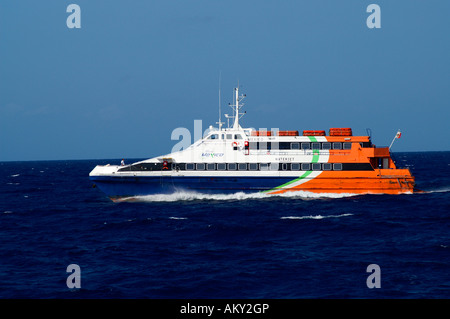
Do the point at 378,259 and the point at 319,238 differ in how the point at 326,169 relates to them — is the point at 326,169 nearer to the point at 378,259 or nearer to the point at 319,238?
the point at 319,238

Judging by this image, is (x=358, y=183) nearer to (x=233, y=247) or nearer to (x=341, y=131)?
(x=341, y=131)

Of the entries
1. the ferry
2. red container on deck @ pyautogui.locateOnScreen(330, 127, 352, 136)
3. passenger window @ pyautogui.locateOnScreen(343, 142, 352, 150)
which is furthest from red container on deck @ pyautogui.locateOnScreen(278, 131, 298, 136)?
passenger window @ pyautogui.locateOnScreen(343, 142, 352, 150)

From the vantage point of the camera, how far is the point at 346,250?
21.2 metres

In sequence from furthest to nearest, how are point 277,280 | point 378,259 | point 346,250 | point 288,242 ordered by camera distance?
point 288,242, point 346,250, point 378,259, point 277,280

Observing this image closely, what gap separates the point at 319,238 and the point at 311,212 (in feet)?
24.6

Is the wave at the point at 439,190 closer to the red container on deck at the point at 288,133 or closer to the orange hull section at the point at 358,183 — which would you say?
the orange hull section at the point at 358,183

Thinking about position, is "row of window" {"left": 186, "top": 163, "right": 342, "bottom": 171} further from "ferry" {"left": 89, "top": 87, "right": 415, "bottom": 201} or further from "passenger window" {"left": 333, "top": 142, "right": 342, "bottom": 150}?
"passenger window" {"left": 333, "top": 142, "right": 342, "bottom": 150}

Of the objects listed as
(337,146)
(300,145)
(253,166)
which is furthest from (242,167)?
(337,146)

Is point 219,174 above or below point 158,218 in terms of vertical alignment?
above

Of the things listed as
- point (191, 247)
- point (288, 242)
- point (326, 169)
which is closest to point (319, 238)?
point (288, 242)

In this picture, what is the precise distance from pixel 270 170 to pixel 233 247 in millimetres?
15117

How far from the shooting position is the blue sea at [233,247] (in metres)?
16.4

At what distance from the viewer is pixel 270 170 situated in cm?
3678

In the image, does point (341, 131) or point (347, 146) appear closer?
point (347, 146)
